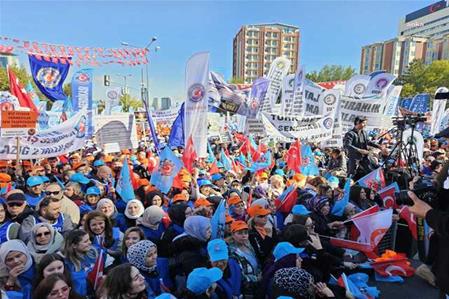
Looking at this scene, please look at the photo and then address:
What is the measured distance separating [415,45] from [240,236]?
96.2 metres

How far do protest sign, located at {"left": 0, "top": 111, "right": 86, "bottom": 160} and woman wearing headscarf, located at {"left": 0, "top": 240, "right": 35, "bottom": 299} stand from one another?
4388 mm

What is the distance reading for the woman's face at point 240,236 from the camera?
10.6 feet

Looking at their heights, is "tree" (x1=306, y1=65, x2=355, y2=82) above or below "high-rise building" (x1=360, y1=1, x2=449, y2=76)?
below

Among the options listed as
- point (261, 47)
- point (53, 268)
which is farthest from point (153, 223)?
point (261, 47)

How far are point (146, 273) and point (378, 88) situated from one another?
9.49 m

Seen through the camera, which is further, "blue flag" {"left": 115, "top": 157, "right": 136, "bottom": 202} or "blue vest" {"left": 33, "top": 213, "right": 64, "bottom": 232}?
"blue flag" {"left": 115, "top": 157, "right": 136, "bottom": 202}

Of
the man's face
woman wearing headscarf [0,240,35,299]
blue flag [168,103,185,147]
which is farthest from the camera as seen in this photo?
blue flag [168,103,185,147]

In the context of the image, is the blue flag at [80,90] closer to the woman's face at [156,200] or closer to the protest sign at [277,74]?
the protest sign at [277,74]

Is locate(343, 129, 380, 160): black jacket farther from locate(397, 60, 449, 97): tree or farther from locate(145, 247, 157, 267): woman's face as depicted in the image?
locate(397, 60, 449, 97): tree

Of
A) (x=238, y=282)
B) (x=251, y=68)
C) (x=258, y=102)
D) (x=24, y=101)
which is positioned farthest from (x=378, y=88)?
(x=251, y=68)

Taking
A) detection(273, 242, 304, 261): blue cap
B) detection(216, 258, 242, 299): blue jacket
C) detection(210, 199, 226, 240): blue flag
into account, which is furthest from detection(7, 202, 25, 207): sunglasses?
detection(273, 242, 304, 261): blue cap

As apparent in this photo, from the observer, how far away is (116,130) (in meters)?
8.04

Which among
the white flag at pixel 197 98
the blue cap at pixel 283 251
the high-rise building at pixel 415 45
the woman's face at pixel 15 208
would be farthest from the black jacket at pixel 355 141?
the high-rise building at pixel 415 45

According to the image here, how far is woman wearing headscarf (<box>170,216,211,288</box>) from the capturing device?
293cm
